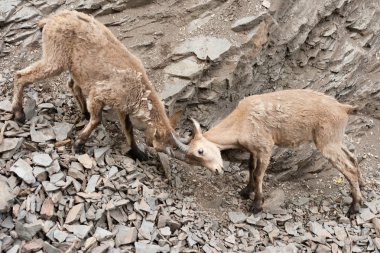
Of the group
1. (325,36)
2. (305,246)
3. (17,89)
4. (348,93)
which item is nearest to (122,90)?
(17,89)

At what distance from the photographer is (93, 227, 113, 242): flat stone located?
8.28 meters

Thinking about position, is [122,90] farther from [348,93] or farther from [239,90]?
[348,93]

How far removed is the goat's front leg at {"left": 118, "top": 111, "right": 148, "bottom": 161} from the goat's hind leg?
12.2 feet

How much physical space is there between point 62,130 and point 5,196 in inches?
86.0

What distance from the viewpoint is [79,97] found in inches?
412

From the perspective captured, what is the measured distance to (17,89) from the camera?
9805mm

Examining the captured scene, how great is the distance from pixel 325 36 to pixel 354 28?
3.39ft

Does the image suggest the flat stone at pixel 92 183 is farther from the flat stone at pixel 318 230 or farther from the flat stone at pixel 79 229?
the flat stone at pixel 318 230

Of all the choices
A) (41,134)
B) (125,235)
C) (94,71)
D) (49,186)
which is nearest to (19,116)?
(41,134)

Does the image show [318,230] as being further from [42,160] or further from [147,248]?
[42,160]

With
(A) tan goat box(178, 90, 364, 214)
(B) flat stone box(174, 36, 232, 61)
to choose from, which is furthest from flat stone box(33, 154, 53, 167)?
(B) flat stone box(174, 36, 232, 61)

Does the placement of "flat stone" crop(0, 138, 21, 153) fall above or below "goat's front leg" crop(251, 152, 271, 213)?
above

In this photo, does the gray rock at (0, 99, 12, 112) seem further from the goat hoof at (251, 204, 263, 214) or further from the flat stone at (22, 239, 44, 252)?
the goat hoof at (251, 204, 263, 214)

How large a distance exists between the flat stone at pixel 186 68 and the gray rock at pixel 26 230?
4.72 m
